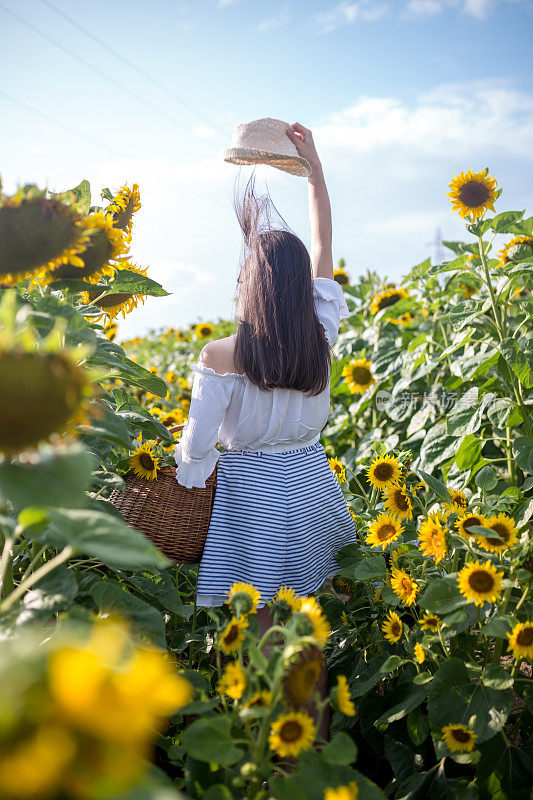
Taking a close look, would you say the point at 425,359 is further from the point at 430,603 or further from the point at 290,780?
the point at 290,780

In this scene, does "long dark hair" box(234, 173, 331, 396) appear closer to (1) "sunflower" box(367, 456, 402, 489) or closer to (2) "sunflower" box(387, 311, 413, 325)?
(1) "sunflower" box(367, 456, 402, 489)

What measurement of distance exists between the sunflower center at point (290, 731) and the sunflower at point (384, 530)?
72 cm


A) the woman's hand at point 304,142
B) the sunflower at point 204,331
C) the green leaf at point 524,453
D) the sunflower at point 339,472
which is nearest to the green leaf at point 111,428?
the sunflower at point 339,472

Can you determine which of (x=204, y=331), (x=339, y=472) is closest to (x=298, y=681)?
(x=339, y=472)

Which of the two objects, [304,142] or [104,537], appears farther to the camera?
[304,142]

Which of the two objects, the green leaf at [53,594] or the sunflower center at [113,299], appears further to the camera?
the sunflower center at [113,299]

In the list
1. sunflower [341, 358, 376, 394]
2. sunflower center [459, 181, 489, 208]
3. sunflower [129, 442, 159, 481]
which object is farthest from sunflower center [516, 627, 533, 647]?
sunflower [341, 358, 376, 394]

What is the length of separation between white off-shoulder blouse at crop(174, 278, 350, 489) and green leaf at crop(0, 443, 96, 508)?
3.09ft

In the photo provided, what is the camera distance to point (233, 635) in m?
1.03

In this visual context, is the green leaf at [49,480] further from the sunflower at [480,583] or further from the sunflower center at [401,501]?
the sunflower center at [401,501]

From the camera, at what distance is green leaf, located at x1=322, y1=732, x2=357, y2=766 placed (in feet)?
2.63

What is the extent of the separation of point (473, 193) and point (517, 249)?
1.30ft

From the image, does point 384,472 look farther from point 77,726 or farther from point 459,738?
point 77,726

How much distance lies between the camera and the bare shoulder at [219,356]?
164 cm
